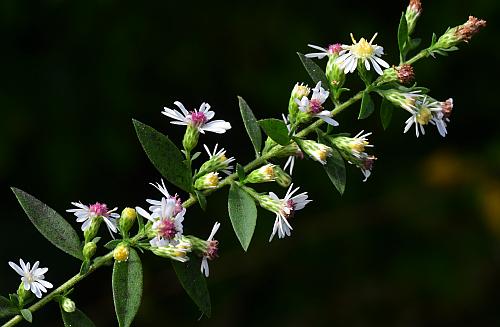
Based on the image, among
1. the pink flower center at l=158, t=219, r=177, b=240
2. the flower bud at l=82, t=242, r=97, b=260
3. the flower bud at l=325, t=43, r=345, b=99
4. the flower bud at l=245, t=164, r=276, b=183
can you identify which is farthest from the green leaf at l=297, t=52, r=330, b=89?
the flower bud at l=82, t=242, r=97, b=260

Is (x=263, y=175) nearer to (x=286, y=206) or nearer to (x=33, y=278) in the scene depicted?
(x=286, y=206)

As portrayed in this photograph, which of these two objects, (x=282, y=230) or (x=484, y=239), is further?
(x=484, y=239)

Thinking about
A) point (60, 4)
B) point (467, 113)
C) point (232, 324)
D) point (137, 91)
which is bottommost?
point (232, 324)

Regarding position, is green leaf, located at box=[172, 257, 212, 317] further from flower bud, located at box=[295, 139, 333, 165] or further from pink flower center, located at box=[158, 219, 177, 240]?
flower bud, located at box=[295, 139, 333, 165]

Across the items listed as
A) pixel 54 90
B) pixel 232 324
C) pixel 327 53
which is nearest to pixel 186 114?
pixel 327 53

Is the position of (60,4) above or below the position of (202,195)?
below

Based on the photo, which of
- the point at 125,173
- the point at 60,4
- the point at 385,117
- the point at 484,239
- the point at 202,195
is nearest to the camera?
the point at 202,195

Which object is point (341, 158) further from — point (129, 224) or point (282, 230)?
point (129, 224)
